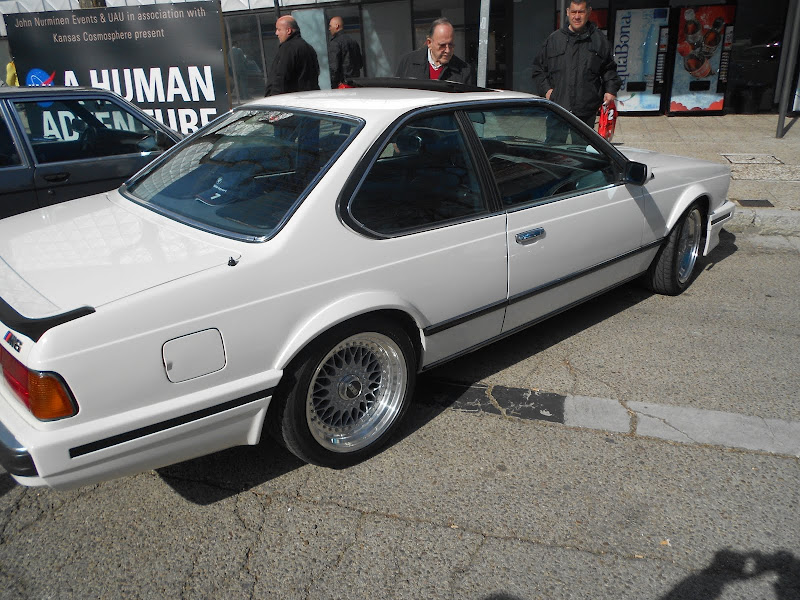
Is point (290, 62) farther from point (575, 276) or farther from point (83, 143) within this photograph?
point (575, 276)

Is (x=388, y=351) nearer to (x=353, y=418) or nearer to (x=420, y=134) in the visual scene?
(x=353, y=418)

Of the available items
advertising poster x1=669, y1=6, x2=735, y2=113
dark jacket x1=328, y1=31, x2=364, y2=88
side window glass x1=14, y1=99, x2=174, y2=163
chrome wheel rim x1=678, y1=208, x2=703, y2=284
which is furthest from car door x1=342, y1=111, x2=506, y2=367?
advertising poster x1=669, y1=6, x2=735, y2=113

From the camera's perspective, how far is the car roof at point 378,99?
10.3ft

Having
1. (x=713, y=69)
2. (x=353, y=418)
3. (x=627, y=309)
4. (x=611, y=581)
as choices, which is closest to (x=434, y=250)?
(x=353, y=418)

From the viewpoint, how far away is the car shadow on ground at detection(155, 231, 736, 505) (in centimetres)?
296

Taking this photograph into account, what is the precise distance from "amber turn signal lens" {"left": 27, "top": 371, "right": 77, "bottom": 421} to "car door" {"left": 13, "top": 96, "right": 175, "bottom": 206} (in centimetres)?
349

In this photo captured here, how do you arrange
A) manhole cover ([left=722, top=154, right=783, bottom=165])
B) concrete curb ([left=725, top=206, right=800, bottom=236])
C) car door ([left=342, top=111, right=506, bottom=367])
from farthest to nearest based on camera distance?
manhole cover ([left=722, top=154, right=783, bottom=165]) → concrete curb ([left=725, top=206, right=800, bottom=236]) → car door ([left=342, top=111, right=506, bottom=367])

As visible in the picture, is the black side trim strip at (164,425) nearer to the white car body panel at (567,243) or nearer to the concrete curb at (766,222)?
the white car body panel at (567,243)

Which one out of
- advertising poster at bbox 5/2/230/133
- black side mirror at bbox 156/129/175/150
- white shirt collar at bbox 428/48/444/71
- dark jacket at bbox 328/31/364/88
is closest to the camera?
black side mirror at bbox 156/129/175/150

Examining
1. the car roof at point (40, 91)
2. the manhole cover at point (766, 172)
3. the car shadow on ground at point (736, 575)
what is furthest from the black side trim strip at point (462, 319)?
the manhole cover at point (766, 172)

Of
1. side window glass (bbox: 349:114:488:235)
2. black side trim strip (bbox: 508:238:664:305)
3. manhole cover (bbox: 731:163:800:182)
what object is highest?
side window glass (bbox: 349:114:488:235)

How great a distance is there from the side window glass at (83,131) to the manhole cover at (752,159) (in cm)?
695

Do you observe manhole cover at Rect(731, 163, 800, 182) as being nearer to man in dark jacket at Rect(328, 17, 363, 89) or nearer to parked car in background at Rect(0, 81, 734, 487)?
parked car in background at Rect(0, 81, 734, 487)

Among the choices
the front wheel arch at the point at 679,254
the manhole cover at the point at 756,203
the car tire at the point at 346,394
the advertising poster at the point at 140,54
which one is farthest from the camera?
the advertising poster at the point at 140,54
